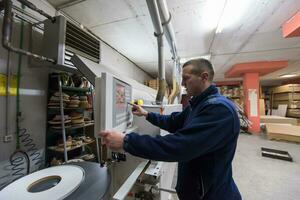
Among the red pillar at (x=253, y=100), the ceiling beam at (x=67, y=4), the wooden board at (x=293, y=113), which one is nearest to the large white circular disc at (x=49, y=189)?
the ceiling beam at (x=67, y=4)

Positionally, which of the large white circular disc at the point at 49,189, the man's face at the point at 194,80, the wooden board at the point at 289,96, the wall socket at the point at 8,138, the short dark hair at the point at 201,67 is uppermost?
the wooden board at the point at 289,96

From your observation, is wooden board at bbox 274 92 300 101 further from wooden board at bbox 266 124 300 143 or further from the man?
the man

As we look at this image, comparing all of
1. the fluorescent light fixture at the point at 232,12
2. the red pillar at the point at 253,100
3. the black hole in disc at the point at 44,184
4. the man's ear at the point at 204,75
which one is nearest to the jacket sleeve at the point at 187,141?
the man's ear at the point at 204,75

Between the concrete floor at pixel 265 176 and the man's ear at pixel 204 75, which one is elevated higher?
the man's ear at pixel 204 75

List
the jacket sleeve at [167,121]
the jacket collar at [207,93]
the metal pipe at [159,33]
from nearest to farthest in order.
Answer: the jacket collar at [207,93]
the jacket sleeve at [167,121]
the metal pipe at [159,33]

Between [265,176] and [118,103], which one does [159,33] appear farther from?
[265,176]

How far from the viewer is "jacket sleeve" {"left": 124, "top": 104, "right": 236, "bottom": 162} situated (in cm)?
70

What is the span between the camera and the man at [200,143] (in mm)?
709

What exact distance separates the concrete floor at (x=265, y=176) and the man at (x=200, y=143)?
179 centimetres

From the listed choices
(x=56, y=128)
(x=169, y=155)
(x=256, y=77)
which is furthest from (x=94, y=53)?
→ (x=256, y=77)

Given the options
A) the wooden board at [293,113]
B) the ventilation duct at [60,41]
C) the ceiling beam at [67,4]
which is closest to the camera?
the ventilation duct at [60,41]

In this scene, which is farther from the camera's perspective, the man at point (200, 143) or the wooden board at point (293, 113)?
the wooden board at point (293, 113)

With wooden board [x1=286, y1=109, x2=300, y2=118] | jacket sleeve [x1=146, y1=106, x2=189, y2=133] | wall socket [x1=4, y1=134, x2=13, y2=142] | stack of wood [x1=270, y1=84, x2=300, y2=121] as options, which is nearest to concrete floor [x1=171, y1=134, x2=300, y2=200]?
jacket sleeve [x1=146, y1=106, x2=189, y2=133]

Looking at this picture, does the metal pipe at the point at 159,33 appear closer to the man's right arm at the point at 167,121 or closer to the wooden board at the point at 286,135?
the man's right arm at the point at 167,121
